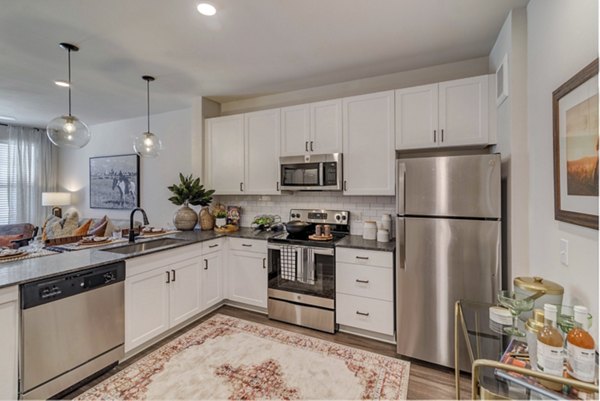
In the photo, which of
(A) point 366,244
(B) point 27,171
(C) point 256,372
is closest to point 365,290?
(A) point 366,244

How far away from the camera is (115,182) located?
530cm

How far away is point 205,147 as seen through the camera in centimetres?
396

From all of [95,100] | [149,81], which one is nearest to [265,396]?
[149,81]

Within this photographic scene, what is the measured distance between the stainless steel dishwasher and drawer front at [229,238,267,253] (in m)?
1.28

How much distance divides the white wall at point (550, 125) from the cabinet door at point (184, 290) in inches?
115

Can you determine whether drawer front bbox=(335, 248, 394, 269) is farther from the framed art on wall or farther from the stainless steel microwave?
the framed art on wall

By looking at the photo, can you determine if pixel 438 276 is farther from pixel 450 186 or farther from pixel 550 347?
pixel 550 347

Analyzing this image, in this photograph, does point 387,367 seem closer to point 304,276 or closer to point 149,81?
point 304,276

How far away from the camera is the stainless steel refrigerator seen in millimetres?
2096

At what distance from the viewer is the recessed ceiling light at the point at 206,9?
1964 millimetres

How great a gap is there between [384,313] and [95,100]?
484 cm

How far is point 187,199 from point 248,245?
3.81 ft

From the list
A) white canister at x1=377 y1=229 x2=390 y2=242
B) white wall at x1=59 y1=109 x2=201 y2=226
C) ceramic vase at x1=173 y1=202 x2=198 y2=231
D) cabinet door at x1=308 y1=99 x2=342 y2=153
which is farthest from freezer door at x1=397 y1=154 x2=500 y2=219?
white wall at x1=59 y1=109 x2=201 y2=226

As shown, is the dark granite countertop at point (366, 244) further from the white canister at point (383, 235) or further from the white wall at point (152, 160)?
the white wall at point (152, 160)
